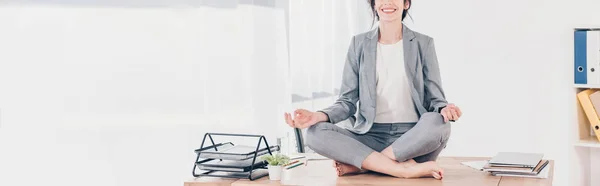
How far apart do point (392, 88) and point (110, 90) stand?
2.60 ft

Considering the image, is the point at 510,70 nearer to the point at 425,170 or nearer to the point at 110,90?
the point at 425,170

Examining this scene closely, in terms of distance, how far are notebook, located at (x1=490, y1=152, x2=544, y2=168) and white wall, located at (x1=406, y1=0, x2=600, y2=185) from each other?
1244mm

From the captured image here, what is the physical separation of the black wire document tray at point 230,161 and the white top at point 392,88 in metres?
0.36

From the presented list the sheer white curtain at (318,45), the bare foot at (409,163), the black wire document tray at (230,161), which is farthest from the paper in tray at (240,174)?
the sheer white curtain at (318,45)

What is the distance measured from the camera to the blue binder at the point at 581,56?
340cm

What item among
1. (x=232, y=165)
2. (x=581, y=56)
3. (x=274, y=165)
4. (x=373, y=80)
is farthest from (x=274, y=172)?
(x=581, y=56)

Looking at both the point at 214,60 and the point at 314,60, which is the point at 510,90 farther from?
the point at 214,60

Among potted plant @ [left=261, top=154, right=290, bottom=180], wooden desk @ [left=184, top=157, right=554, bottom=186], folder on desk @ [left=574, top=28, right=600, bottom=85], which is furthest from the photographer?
folder on desk @ [left=574, top=28, right=600, bottom=85]

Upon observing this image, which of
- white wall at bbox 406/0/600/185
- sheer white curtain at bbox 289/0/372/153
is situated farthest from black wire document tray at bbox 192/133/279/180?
white wall at bbox 406/0/600/185

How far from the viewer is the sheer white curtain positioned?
315 centimetres

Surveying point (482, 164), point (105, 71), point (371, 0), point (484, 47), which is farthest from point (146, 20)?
point (484, 47)

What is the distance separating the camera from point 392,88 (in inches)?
92.8

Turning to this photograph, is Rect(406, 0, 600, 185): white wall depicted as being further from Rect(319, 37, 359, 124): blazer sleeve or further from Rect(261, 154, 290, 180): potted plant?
Rect(261, 154, 290, 180): potted plant

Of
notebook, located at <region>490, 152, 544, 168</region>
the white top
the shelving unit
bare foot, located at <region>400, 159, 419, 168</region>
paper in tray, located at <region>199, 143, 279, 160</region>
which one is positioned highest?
the white top
